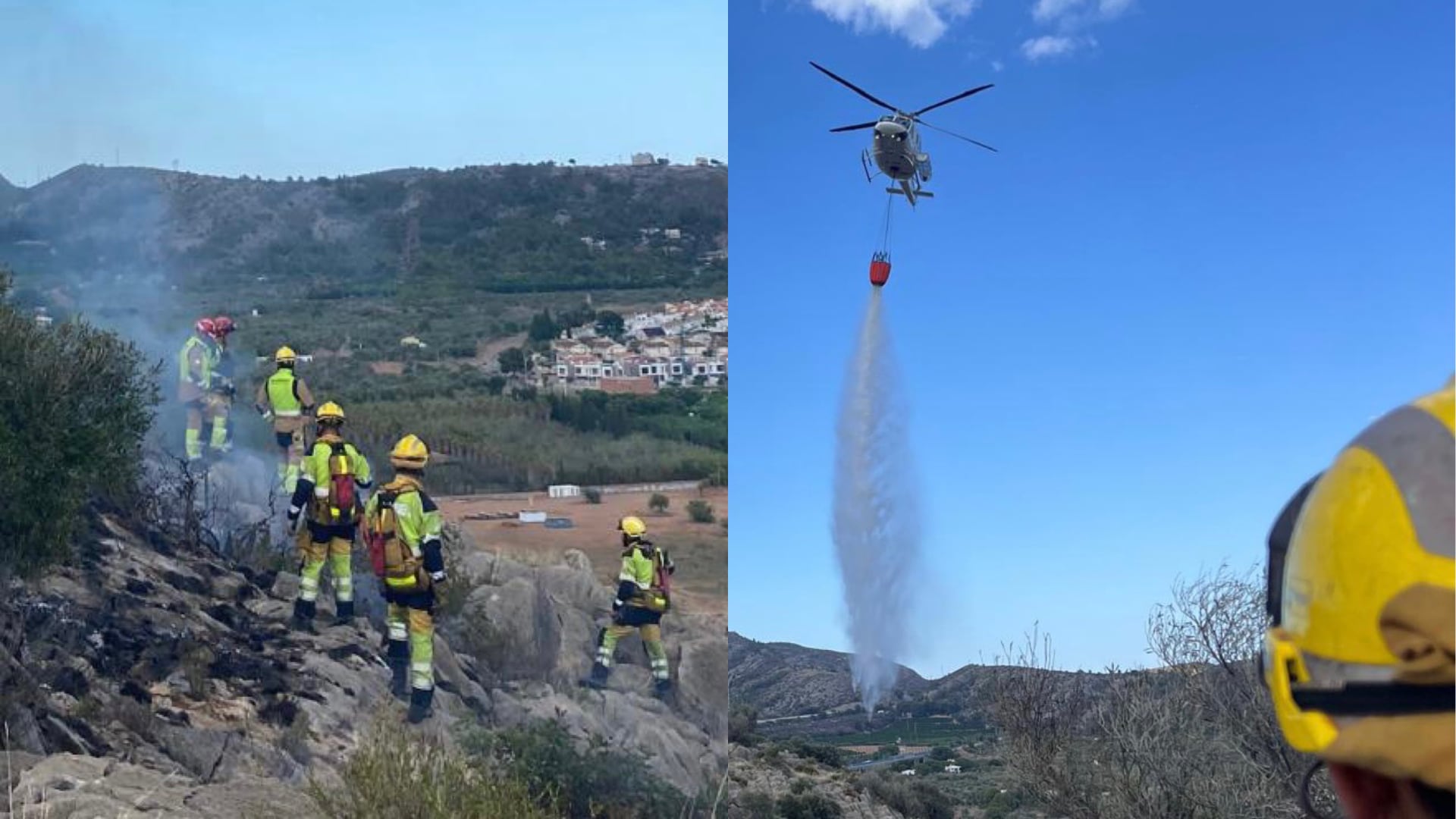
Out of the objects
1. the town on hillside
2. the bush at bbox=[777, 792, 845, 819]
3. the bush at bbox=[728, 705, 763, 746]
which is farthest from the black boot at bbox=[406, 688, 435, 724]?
the bush at bbox=[728, 705, 763, 746]

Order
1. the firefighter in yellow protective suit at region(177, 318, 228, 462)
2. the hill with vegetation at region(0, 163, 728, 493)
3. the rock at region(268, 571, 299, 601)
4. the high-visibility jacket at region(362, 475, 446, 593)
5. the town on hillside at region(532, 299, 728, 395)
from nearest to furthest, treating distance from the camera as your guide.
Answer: the high-visibility jacket at region(362, 475, 446, 593), the rock at region(268, 571, 299, 601), the firefighter in yellow protective suit at region(177, 318, 228, 462), the hill with vegetation at region(0, 163, 728, 493), the town on hillside at region(532, 299, 728, 395)

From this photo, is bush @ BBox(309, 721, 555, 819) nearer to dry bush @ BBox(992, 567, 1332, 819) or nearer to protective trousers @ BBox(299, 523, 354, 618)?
protective trousers @ BBox(299, 523, 354, 618)

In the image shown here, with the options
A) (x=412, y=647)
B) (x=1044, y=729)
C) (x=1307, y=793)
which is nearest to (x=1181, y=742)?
(x=1044, y=729)

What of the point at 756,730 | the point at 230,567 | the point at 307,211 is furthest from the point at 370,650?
the point at 756,730

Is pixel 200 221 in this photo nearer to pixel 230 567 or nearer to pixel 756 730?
pixel 230 567

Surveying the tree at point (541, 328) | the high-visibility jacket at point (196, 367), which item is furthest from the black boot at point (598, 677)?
the high-visibility jacket at point (196, 367)

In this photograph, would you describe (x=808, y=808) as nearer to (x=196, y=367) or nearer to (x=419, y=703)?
(x=419, y=703)

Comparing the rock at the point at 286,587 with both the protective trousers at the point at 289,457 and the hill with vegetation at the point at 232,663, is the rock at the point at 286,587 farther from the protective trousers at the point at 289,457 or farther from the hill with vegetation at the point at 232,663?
the protective trousers at the point at 289,457
